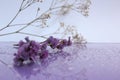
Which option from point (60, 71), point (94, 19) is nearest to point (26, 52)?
point (60, 71)

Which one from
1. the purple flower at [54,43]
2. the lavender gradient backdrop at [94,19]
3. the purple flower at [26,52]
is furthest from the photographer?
the lavender gradient backdrop at [94,19]

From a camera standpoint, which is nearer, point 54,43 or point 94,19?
point 54,43

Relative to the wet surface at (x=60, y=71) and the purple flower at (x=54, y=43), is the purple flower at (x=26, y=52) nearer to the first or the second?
the wet surface at (x=60, y=71)

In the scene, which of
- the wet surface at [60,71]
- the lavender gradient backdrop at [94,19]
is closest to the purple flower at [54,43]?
the wet surface at [60,71]

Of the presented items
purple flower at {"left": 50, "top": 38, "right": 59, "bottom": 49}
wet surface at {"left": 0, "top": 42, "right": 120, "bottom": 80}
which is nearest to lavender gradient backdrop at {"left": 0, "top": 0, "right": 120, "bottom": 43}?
purple flower at {"left": 50, "top": 38, "right": 59, "bottom": 49}

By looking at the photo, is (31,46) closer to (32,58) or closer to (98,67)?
(32,58)

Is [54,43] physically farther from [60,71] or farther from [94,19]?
[94,19]

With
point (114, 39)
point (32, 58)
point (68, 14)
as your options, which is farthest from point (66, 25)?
point (32, 58)

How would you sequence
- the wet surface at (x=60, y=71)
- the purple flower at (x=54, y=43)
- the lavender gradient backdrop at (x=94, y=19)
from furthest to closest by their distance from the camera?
the lavender gradient backdrop at (x=94, y=19) → the purple flower at (x=54, y=43) → the wet surface at (x=60, y=71)

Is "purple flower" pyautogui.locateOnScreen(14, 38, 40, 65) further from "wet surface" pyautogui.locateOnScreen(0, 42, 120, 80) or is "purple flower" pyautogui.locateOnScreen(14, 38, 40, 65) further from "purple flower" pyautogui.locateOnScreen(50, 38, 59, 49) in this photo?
"purple flower" pyautogui.locateOnScreen(50, 38, 59, 49)
